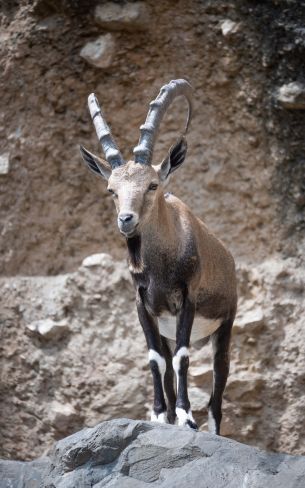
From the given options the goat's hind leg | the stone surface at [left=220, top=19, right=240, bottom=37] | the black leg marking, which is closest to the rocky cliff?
the stone surface at [left=220, top=19, right=240, bottom=37]

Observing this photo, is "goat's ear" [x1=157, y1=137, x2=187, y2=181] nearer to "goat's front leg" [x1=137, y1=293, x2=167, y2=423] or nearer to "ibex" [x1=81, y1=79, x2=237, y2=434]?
"ibex" [x1=81, y1=79, x2=237, y2=434]

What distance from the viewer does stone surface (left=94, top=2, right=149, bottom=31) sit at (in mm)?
12500

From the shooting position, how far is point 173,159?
920 centimetres

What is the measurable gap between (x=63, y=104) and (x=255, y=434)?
16.3ft

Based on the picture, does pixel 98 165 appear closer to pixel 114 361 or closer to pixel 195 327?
pixel 195 327

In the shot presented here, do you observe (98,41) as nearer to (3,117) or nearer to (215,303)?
(3,117)

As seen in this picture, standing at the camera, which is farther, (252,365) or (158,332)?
(252,365)

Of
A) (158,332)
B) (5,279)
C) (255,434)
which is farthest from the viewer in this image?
(5,279)

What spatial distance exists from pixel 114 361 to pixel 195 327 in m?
3.10

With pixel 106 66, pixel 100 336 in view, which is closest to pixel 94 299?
pixel 100 336

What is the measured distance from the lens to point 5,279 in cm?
1284

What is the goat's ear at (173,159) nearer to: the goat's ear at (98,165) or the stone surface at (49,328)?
the goat's ear at (98,165)

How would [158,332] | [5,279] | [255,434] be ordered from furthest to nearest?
1. [5,279]
2. [255,434]
3. [158,332]

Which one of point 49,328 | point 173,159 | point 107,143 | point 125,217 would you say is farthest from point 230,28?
point 125,217
